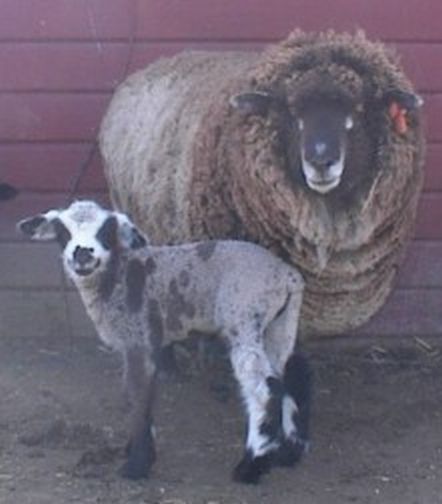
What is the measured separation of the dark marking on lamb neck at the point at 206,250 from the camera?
735 centimetres

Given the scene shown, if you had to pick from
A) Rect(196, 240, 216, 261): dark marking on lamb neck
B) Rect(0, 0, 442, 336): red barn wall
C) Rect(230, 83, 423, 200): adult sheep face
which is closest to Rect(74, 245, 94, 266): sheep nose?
Rect(196, 240, 216, 261): dark marking on lamb neck

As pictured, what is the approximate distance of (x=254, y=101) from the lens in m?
A: 7.49

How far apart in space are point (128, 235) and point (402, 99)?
3.99 ft

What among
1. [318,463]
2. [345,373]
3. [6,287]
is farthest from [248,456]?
[6,287]

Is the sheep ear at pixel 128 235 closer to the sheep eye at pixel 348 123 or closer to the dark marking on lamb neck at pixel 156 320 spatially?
the dark marking on lamb neck at pixel 156 320

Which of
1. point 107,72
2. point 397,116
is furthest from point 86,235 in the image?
point 107,72

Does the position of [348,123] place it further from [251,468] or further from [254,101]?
[251,468]

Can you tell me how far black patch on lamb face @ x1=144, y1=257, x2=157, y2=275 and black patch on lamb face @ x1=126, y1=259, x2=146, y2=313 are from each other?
0.6 inches

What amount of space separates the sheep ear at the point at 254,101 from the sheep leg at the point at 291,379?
0.77m

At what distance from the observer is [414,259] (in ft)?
30.5

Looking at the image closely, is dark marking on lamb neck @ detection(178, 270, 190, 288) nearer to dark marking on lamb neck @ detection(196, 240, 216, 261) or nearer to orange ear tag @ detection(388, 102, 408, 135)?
dark marking on lamb neck @ detection(196, 240, 216, 261)

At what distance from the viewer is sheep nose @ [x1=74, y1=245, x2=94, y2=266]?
23.5ft

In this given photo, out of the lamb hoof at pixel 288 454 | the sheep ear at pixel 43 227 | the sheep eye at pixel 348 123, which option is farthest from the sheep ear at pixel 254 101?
the lamb hoof at pixel 288 454

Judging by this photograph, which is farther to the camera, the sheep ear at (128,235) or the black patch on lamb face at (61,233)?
the sheep ear at (128,235)
